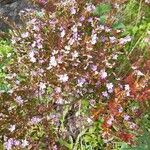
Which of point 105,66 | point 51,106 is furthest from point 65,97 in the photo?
point 105,66

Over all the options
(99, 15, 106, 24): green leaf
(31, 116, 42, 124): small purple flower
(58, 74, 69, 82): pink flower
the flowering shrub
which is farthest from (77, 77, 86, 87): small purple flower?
(99, 15, 106, 24): green leaf

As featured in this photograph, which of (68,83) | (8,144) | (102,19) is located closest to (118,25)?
(102,19)

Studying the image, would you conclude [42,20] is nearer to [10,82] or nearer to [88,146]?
[10,82]

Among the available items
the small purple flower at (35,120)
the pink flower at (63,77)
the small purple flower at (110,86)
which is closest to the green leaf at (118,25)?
the small purple flower at (110,86)

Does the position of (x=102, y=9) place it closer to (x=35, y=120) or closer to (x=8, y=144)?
(x=35, y=120)

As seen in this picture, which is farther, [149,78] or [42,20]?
[42,20]

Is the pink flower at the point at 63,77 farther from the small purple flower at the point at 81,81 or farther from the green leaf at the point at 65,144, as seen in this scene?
the green leaf at the point at 65,144
